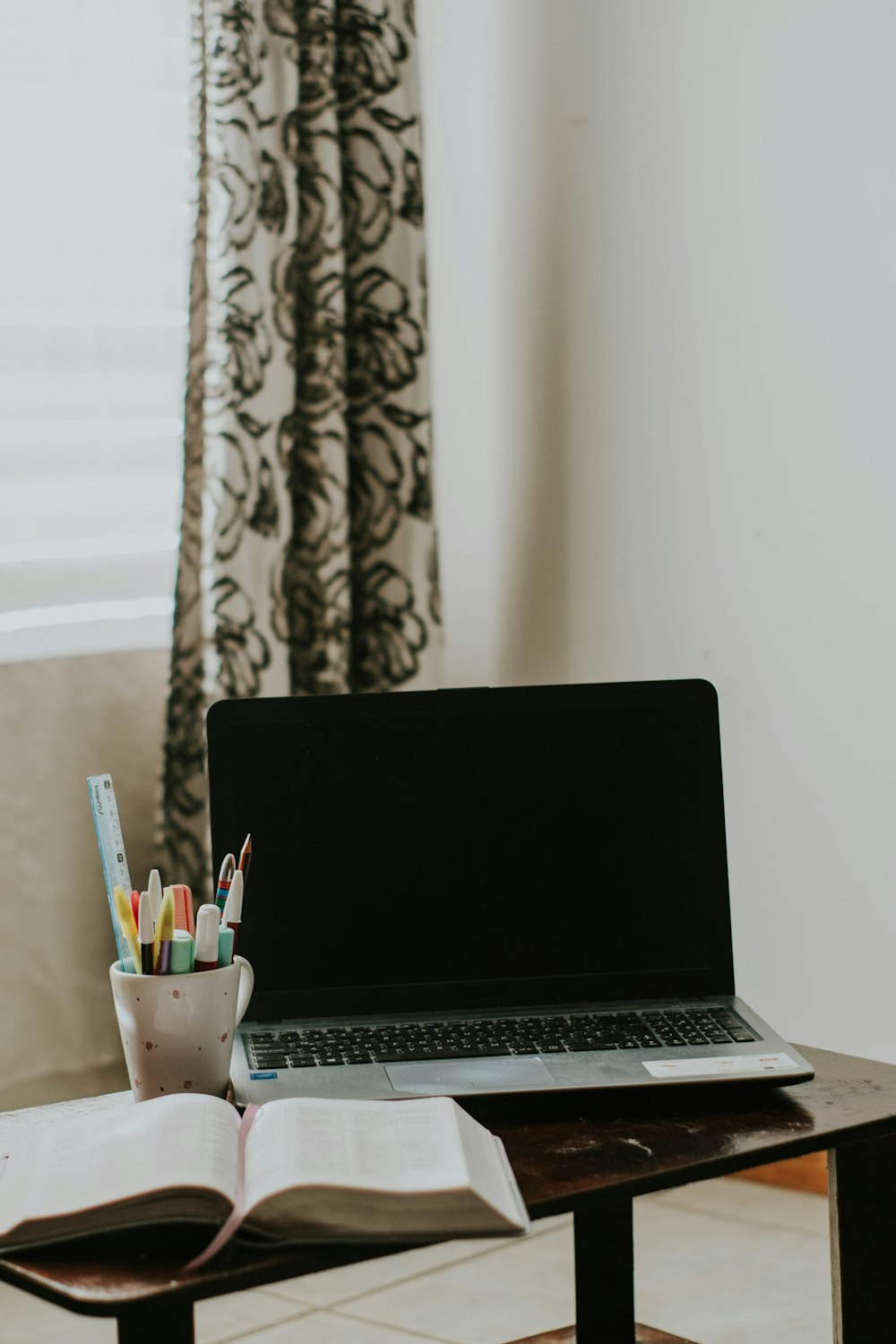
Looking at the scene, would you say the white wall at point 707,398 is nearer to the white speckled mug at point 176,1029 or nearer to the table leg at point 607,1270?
the table leg at point 607,1270

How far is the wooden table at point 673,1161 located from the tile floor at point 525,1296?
2.45ft

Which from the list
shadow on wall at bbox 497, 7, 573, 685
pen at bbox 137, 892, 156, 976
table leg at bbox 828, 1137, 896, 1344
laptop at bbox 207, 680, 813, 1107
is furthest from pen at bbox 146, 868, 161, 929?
shadow on wall at bbox 497, 7, 573, 685

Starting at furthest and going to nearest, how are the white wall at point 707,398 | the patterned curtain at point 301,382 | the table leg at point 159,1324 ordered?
1. the patterned curtain at point 301,382
2. the white wall at point 707,398
3. the table leg at point 159,1324

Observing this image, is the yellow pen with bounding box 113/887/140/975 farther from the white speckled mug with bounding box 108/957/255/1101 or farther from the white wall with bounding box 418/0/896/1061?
the white wall with bounding box 418/0/896/1061

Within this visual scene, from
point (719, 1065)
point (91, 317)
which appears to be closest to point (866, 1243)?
point (719, 1065)

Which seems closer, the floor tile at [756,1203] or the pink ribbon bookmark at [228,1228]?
the pink ribbon bookmark at [228,1228]

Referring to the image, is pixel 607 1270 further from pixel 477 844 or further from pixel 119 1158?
pixel 119 1158

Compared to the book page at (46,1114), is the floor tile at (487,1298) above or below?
below

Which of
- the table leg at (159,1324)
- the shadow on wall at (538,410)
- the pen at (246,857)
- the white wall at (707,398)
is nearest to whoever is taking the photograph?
the table leg at (159,1324)

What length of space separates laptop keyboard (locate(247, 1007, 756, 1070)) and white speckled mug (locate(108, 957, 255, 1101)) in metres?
0.07

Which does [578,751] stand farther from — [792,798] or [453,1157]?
[792,798]

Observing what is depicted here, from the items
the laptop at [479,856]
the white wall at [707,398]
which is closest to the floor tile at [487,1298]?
the white wall at [707,398]

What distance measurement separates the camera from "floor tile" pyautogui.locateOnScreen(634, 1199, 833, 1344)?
1.75 metres

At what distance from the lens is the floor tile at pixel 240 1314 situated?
1.77m
